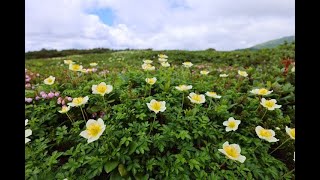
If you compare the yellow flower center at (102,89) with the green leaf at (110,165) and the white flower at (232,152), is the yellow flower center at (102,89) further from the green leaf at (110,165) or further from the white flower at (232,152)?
the white flower at (232,152)

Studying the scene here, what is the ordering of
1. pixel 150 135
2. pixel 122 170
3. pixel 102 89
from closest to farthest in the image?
1. pixel 122 170
2. pixel 150 135
3. pixel 102 89

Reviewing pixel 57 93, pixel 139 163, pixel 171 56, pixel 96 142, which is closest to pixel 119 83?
pixel 57 93

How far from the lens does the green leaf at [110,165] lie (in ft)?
7.33

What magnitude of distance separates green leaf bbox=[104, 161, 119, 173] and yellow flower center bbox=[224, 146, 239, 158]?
818mm

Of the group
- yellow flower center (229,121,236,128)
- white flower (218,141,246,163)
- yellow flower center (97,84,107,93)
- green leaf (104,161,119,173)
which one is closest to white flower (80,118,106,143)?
green leaf (104,161,119,173)

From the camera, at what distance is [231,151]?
2.32 m

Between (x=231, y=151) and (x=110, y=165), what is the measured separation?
2.94 feet

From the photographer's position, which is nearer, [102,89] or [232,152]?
[232,152]

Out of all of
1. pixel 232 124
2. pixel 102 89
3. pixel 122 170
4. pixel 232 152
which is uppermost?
pixel 102 89

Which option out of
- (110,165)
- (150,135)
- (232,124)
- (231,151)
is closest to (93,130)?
(110,165)

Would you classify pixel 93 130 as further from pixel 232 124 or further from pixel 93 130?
pixel 232 124

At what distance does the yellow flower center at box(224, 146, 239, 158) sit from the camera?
2.30 meters
